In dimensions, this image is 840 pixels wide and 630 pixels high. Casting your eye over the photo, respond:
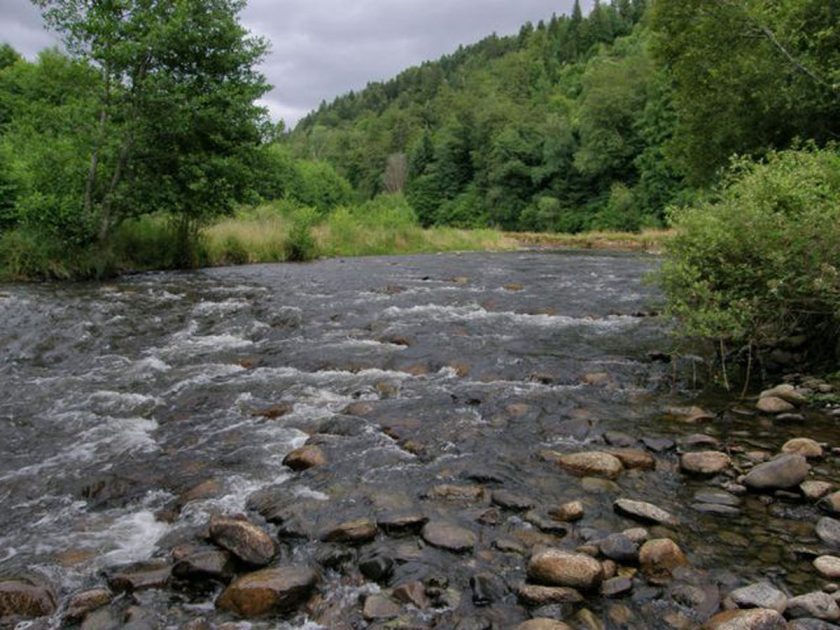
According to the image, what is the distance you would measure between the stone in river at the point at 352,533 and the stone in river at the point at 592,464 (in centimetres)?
206

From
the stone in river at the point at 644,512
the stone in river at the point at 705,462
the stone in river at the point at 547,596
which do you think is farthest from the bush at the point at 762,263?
the stone in river at the point at 547,596

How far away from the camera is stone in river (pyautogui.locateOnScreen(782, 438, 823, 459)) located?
565 cm

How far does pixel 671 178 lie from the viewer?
66.5m

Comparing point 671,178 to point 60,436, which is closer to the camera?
point 60,436

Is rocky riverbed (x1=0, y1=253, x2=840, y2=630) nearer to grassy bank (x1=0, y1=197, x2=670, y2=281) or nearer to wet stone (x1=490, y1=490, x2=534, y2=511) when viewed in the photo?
wet stone (x1=490, y1=490, x2=534, y2=511)

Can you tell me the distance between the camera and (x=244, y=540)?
13.9 ft

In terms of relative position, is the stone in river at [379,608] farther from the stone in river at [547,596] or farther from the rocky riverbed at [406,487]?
the stone in river at [547,596]

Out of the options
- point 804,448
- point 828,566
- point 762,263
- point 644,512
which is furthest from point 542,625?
point 762,263

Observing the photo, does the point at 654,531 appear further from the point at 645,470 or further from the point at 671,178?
the point at 671,178

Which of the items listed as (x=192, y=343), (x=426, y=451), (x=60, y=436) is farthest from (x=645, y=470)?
(x=192, y=343)

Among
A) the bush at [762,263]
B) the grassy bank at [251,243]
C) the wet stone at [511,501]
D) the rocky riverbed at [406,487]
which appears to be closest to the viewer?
the rocky riverbed at [406,487]

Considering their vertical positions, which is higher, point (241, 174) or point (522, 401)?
point (241, 174)

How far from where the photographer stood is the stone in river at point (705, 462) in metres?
5.47

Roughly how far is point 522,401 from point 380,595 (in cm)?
418
